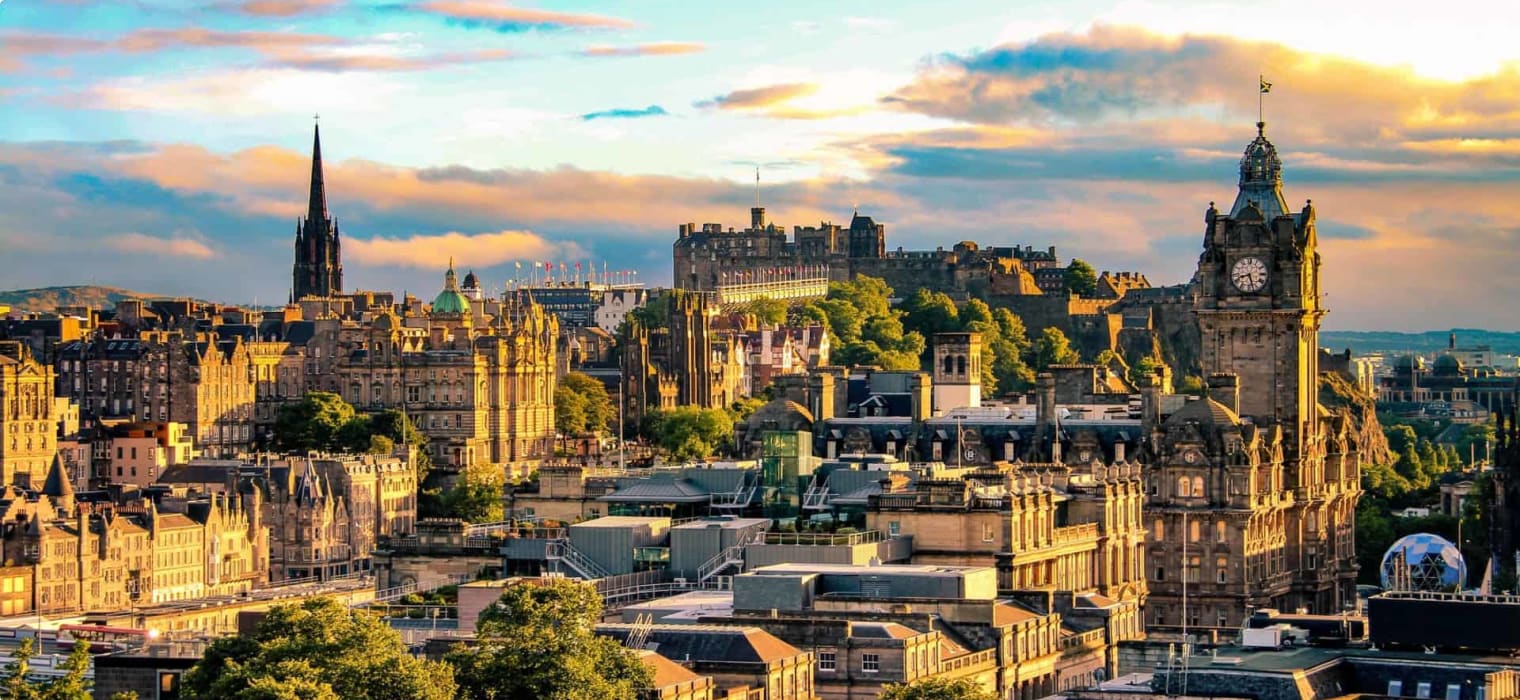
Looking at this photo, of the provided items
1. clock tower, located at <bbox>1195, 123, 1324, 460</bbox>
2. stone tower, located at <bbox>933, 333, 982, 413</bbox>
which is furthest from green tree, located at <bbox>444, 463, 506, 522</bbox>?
clock tower, located at <bbox>1195, 123, 1324, 460</bbox>

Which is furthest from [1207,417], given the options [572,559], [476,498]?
[476,498]

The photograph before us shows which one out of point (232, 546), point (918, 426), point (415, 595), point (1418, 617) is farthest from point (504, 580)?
point (232, 546)

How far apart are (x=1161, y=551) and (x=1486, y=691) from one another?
57.0m

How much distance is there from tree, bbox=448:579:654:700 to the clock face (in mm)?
67882

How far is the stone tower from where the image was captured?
176 m

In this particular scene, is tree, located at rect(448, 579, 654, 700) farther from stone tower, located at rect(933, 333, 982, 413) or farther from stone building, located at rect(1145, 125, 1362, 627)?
stone tower, located at rect(933, 333, 982, 413)

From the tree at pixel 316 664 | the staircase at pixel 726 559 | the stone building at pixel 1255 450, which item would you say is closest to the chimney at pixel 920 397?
the stone building at pixel 1255 450

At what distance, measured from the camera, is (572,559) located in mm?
117000

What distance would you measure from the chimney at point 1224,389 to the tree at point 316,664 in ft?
210

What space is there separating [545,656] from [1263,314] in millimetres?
71690

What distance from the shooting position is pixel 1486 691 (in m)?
87.1

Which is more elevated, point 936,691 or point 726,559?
point 726,559

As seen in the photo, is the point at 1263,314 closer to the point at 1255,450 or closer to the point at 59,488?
the point at 1255,450

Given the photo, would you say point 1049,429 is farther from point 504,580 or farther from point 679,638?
point 679,638
